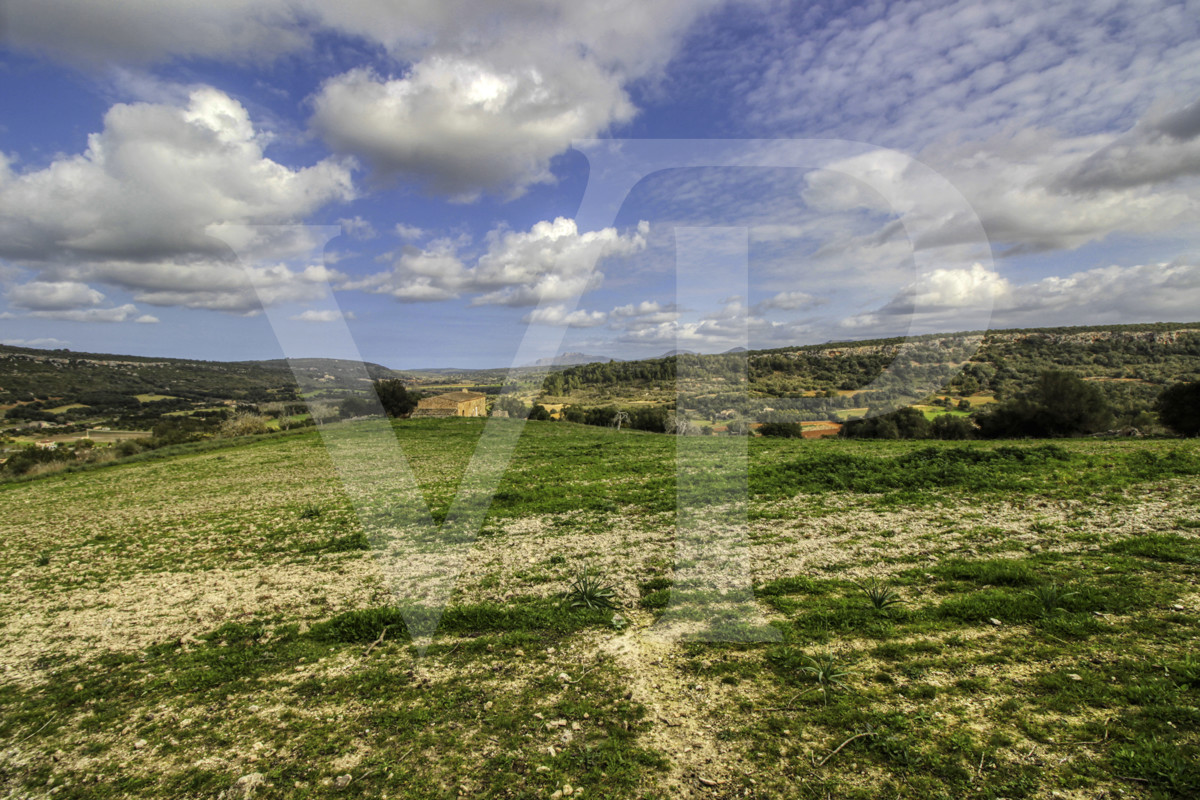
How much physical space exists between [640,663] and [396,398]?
47358 millimetres

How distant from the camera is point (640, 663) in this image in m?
5.14

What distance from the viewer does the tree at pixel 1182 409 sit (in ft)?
73.9

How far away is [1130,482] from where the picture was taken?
11.0 metres

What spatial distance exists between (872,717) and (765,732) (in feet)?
3.02

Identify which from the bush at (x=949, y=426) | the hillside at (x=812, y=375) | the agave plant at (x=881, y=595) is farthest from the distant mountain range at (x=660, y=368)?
the agave plant at (x=881, y=595)

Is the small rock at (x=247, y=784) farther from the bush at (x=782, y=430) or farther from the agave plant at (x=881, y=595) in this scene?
the bush at (x=782, y=430)

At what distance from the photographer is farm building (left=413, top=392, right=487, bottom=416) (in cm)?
4871

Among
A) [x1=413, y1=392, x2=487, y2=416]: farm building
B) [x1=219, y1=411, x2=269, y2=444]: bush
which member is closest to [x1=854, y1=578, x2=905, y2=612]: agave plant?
[x1=413, y1=392, x2=487, y2=416]: farm building

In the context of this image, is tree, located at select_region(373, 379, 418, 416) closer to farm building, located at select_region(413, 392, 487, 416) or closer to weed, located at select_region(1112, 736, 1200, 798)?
farm building, located at select_region(413, 392, 487, 416)

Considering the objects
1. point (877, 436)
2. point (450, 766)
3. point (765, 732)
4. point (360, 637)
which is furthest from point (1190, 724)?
point (877, 436)

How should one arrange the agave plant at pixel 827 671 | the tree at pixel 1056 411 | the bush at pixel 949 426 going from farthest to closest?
the bush at pixel 949 426, the tree at pixel 1056 411, the agave plant at pixel 827 671

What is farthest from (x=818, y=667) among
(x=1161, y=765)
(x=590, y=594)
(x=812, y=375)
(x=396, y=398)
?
(x=396, y=398)

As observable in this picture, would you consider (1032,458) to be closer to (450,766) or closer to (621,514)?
(621,514)

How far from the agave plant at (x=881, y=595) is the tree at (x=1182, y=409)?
29.7m
